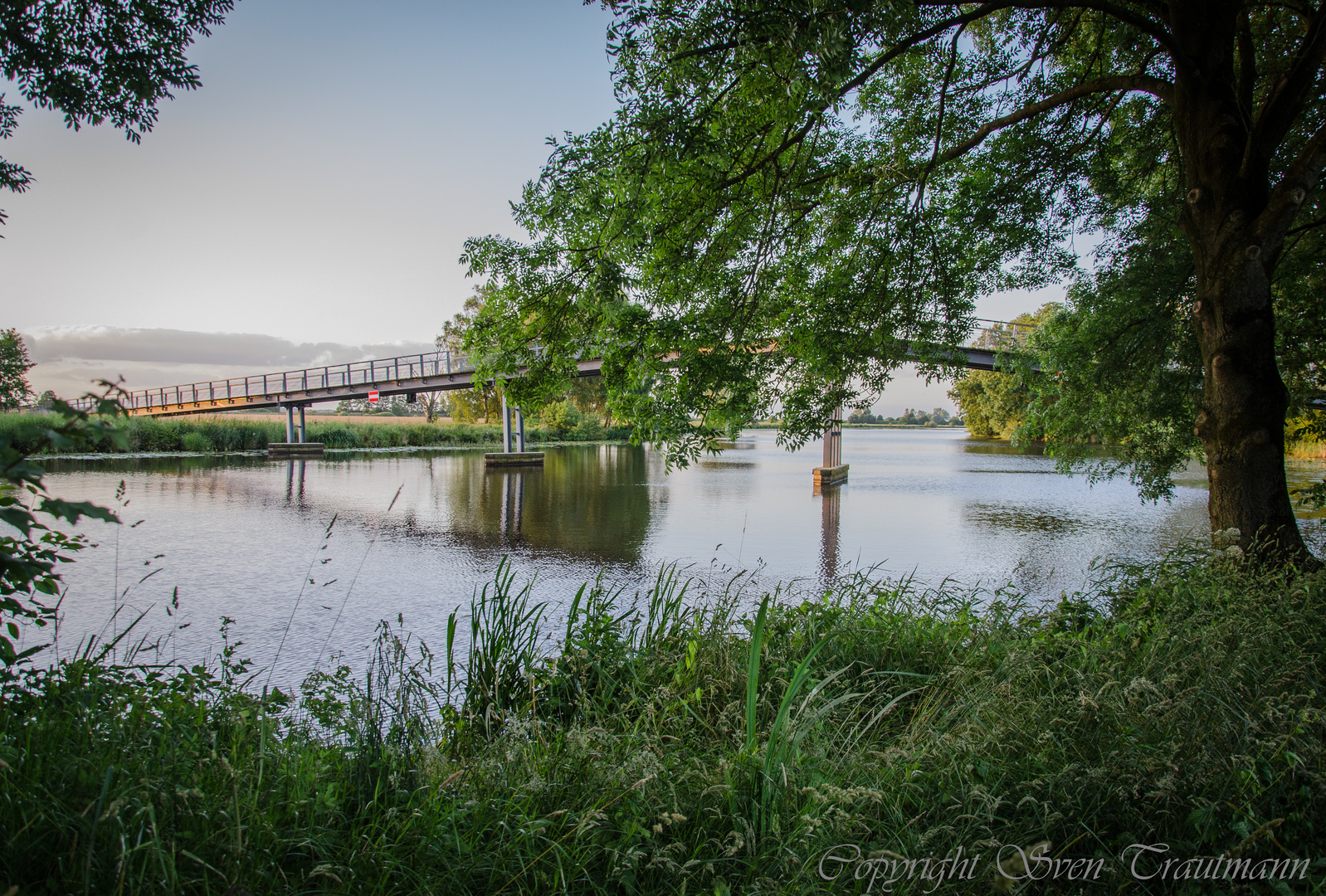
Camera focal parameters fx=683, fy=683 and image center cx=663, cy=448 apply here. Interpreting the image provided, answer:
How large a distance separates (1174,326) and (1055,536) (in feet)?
22.6

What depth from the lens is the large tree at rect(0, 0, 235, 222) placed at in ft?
13.9

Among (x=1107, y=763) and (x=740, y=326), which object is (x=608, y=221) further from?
(x=1107, y=763)

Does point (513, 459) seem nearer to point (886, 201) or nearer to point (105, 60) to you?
point (886, 201)

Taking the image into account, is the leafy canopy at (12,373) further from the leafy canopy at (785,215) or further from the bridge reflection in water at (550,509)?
the leafy canopy at (785,215)

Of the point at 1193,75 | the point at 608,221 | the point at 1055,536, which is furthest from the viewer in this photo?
the point at 1055,536

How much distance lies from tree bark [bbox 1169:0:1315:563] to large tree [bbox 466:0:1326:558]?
0.05 feet

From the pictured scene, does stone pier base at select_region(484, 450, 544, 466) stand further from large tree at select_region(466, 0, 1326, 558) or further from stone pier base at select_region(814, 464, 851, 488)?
large tree at select_region(466, 0, 1326, 558)

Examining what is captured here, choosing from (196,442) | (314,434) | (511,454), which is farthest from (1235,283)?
(314,434)

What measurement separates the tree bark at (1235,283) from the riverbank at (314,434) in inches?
805

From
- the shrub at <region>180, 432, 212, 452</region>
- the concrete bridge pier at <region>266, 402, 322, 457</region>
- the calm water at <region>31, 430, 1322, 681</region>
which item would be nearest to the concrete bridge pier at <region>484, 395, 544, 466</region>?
the calm water at <region>31, 430, 1322, 681</region>

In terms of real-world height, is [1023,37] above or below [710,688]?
above

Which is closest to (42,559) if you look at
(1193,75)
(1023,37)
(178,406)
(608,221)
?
(608,221)

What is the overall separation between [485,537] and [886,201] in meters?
9.66

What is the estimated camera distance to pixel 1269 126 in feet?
18.2
